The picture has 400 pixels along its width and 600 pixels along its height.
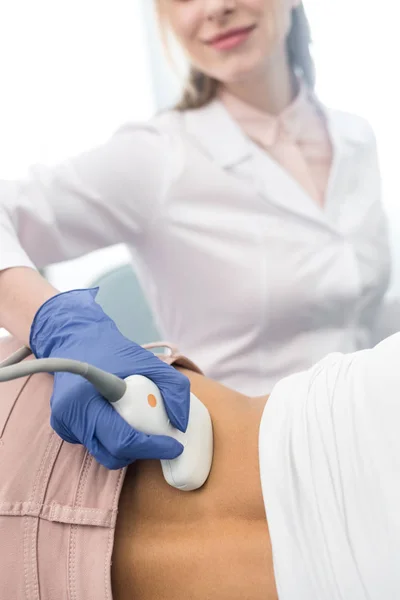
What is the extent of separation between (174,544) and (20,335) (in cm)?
32

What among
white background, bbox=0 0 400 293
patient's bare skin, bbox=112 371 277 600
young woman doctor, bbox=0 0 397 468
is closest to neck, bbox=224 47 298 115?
young woman doctor, bbox=0 0 397 468

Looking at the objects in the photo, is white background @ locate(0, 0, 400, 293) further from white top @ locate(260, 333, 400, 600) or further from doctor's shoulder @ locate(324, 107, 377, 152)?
white top @ locate(260, 333, 400, 600)

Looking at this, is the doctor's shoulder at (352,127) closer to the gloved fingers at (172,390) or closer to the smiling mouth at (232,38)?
the smiling mouth at (232,38)

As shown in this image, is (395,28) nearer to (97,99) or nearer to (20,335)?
(97,99)

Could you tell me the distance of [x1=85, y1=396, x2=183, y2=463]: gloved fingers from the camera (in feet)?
1.74

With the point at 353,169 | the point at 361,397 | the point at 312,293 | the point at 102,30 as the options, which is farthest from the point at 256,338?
the point at 102,30

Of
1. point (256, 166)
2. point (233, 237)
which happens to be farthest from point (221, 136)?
point (233, 237)

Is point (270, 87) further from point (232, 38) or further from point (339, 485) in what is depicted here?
point (339, 485)

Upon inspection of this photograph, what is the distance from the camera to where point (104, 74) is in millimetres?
1427

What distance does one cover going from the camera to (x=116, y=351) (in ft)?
2.02

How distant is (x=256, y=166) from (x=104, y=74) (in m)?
0.59

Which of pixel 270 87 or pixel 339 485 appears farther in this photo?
pixel 270 87

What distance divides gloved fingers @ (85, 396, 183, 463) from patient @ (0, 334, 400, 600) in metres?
0.05

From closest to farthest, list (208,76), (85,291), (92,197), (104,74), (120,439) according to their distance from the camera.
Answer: (120,439)
(85,291)
(92,197)
(208,76)
(104,74)
